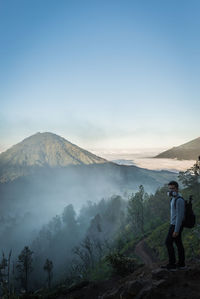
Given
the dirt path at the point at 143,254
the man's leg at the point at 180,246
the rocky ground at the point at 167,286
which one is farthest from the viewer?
the dirt path at the point at 143,254

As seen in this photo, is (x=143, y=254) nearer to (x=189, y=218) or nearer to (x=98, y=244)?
(x=98, y=244)

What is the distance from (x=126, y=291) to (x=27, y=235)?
171946 millimetres

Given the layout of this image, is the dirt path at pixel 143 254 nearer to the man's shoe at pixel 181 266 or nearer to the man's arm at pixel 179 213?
the man's shoe at pixel 181 266

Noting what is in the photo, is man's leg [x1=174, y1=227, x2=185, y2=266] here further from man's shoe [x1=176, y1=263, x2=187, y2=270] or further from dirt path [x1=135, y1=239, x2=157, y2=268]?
dirt path [x1=135, y1=239, x2=157, y2=268]

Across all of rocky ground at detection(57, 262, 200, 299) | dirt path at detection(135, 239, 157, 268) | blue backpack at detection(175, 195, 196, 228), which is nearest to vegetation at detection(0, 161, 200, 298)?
dirt path at detection(135, 239, 157, 268)

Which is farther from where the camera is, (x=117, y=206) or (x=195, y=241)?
(x=117, y=206)

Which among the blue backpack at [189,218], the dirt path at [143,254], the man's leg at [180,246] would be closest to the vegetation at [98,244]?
the dirt path at [143,254]

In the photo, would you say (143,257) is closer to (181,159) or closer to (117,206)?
(181,159)

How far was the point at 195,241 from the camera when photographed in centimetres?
3009

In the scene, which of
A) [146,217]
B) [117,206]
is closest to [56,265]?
[117,206]

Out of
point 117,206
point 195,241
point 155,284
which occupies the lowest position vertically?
point 117,206

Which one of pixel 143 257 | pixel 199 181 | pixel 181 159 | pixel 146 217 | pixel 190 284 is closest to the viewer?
pixel 190 284

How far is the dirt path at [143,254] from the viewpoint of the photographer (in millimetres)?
35431

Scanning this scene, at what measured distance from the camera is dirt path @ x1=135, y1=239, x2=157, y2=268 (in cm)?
3543
